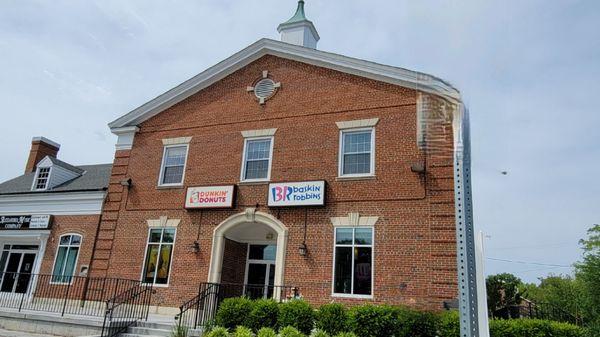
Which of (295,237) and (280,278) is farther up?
(295,237)

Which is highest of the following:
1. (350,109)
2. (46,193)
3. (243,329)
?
(350,109)

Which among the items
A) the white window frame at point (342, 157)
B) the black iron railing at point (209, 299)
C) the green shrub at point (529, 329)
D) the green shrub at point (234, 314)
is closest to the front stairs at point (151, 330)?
the black iron railing at point (209, 299)

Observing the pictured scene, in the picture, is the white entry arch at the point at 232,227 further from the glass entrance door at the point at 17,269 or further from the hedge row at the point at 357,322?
the glass entrance door at the point at 17,269

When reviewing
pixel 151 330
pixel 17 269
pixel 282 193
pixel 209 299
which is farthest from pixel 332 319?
pixel 17 269

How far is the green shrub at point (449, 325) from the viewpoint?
10.3 metres

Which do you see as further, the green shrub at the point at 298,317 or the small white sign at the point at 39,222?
the small white sign at the point at 39,222

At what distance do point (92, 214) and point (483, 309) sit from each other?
18965 millimetres

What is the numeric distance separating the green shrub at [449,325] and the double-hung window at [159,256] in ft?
32.4

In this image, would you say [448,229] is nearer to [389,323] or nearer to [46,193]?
[389,323]

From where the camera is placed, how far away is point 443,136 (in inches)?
93.7

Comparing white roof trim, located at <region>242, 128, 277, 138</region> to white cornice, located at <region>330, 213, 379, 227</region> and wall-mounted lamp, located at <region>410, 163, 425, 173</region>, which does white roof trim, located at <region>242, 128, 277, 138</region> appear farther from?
wall-mounted lamp, located at <region>410, 163, 425, 173</region>

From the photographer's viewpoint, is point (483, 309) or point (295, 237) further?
point (295, 237)

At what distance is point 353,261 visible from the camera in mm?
13406

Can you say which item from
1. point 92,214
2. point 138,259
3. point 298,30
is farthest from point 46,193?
point 298,30
